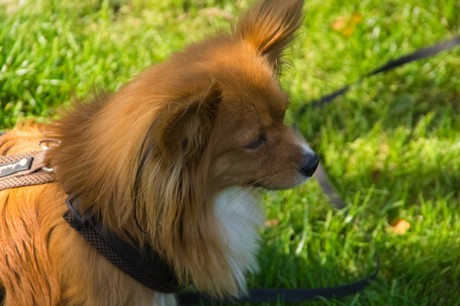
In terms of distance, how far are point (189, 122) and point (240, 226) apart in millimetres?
731

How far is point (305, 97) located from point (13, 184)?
8.31ft

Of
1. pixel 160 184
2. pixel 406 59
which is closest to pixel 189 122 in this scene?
pixel 160 184

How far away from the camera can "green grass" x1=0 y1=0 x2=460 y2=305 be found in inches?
139

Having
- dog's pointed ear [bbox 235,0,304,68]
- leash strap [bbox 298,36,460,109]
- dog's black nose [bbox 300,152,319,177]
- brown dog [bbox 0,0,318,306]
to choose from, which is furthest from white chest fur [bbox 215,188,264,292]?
leash strap [bbox 298,36,460,109]

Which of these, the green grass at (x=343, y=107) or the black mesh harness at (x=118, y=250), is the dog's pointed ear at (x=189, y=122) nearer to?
the black mesh harness at (x=118, y=250)

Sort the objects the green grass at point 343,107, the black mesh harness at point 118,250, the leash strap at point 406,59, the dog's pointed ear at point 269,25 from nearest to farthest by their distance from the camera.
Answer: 1. the black mesh harness at point 118,250
2. the dog's pointed ear at point 269,25
3. the green grass at point 343,107
4. the leash strap at point 406,59

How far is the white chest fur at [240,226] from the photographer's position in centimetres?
271

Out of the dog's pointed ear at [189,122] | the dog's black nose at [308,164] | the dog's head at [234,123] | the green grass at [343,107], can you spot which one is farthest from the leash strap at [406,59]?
the dog's pointed ear at [189,122]

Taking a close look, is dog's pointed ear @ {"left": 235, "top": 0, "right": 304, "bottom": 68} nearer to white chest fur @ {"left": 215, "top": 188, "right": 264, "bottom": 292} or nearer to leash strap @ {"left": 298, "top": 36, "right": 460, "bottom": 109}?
white chest fur @ {"left": 215, "top": 188, "right": 264, "bottom": 292}

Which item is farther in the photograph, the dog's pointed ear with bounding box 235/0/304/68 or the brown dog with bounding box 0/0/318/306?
the dog's pointed ear with bounding box 235/0/304/68

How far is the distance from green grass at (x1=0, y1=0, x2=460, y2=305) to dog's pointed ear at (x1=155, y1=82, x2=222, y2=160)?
68 cm

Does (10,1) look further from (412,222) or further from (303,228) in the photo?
(412,222)

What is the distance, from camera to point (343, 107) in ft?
15.1

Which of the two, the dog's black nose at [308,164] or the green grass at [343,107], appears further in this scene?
the green grass at [343,107]
